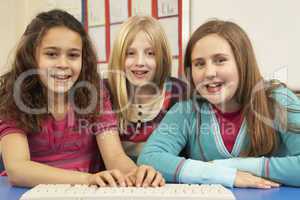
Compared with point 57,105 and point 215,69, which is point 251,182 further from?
point 57,105

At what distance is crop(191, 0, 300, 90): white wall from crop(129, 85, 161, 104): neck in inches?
21.0

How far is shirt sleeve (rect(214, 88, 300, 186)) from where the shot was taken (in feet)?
2.42

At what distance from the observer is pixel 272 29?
1.43m

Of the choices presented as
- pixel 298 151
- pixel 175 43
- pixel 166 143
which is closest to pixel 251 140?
pixel 298 151

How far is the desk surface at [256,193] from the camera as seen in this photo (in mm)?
631

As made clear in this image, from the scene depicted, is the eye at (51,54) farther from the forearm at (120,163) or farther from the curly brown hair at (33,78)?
the forearm at (120,163)

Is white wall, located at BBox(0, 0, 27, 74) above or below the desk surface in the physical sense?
above

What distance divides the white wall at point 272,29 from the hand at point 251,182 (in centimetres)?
78

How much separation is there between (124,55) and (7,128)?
471mm

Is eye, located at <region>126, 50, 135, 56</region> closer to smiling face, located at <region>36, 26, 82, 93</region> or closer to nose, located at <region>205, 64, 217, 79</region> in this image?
smiling face, located at <region>36, 26, 82, 93</region>

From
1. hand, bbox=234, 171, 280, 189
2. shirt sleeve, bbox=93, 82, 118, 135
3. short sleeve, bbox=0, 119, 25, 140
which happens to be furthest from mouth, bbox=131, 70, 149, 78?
hand, bbox=234, 171, 280, 189

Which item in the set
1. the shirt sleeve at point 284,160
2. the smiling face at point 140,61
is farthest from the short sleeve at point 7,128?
the shirt sleeve at point 284,160

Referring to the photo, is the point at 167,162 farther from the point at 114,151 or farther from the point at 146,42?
the point at 146,42

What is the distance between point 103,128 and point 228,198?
0.54m
